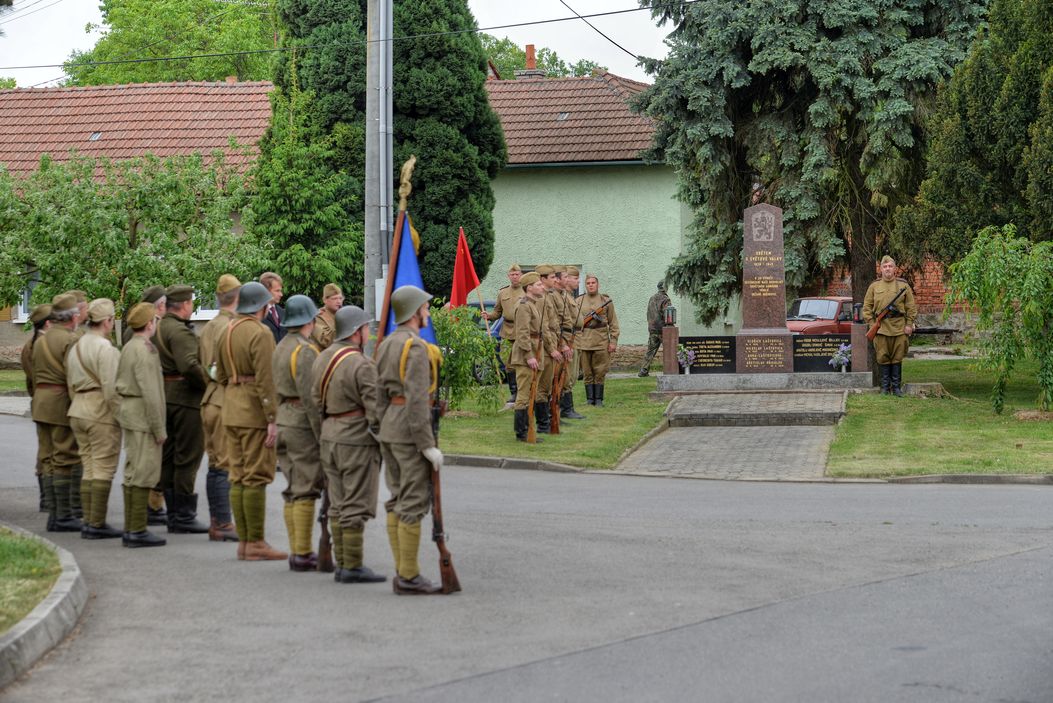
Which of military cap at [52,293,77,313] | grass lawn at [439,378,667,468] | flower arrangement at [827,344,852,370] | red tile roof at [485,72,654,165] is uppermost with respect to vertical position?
red tile roof at [485,72,654,165]

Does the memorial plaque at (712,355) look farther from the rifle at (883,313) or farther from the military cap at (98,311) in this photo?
the military cap at (98,311)

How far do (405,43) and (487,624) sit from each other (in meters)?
23.5

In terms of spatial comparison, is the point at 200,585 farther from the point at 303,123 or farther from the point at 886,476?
the point at 303,123

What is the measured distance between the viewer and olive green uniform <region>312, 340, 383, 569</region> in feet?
31.4

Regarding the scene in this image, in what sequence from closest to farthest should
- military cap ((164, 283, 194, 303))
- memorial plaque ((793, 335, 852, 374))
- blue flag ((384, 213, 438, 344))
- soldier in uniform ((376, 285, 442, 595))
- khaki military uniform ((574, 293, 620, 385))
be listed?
1. soldier in uniform ((376, 285, 442, 595))
2. blue flag ((384, 213, 438, 344))
3. military cap ((164, 283, 194, 303))
4. khaki military uniform ((574, 293, 620, 385))
5. memorial plaque ((793, 335, 852, 374))

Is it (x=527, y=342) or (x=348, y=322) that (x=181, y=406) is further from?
(x=527, y=342)

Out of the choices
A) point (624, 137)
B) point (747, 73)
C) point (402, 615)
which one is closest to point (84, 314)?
point (402, 615)

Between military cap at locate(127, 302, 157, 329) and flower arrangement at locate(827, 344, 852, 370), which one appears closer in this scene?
military cap at locate(127, 302, 157, 329)

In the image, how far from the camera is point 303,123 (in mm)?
29656

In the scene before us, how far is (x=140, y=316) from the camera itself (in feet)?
36.8

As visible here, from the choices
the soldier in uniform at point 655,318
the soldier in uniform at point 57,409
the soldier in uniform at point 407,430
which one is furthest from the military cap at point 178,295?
the soldier in uniform at point 655,318

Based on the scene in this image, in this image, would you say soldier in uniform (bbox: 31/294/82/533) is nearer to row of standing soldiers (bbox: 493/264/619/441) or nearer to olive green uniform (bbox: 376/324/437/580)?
olive green uniform (bbox: 376/324/437/580)

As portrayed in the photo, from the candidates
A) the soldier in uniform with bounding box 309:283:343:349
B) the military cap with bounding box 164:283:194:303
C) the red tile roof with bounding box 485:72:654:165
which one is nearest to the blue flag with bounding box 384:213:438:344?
the military cap with bounding box 164:283:194:303

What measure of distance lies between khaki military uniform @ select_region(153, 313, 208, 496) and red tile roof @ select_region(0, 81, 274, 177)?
79.0ft
